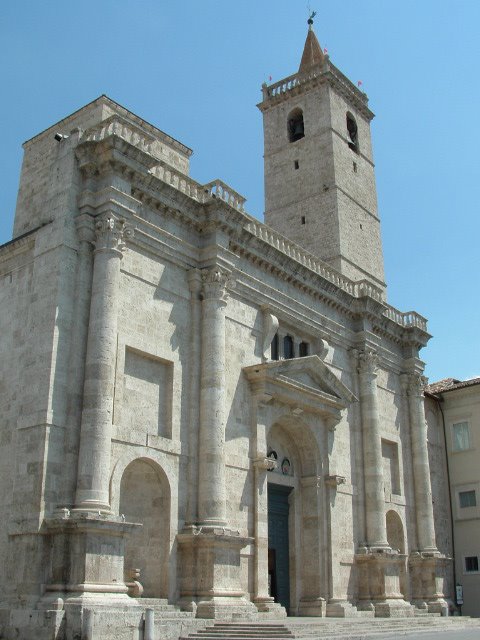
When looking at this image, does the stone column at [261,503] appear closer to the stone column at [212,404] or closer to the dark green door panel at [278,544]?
the dark green door panel at [278,544]

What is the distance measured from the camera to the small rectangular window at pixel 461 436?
35562 mm

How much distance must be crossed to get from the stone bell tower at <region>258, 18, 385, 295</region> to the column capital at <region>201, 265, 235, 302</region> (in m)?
11.1

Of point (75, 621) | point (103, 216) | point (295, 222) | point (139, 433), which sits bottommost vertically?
point (75, 621)

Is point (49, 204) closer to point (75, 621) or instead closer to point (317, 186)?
point (75, 621)

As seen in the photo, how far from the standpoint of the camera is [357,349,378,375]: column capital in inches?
1125

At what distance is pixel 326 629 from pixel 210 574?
133 inches

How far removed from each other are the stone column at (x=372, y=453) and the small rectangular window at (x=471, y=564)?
31.6ft

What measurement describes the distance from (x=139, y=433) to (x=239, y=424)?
4032 millimetres

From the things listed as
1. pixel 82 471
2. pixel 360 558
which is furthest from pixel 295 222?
pixel 82 471

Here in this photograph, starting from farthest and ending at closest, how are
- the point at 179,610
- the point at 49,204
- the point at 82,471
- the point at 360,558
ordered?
the point at 360,558 → the point at 49,204 → the point at 179,610 → the point at 82,471

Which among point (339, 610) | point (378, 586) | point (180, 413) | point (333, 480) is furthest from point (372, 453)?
point (180, 413)

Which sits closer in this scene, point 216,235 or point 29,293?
point 29,293

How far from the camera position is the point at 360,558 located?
83.7 feet

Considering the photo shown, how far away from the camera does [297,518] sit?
2431 centimetres
